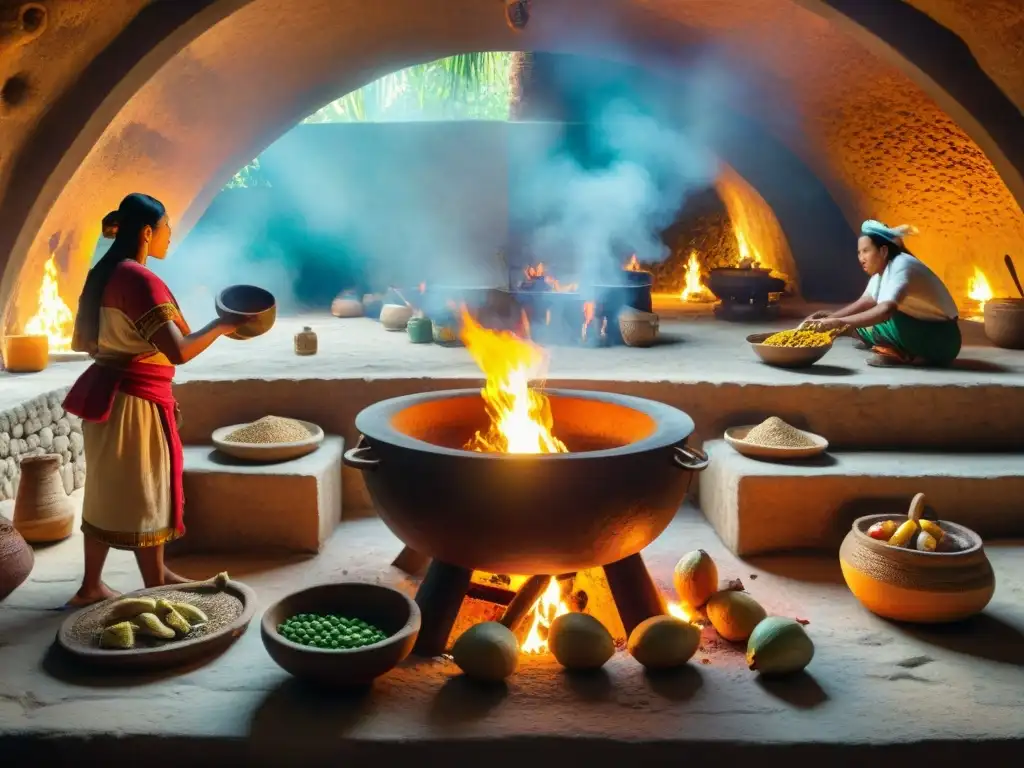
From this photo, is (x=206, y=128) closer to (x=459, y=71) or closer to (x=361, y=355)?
(x=361, y=355)

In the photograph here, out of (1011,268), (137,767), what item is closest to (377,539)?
(137,767)

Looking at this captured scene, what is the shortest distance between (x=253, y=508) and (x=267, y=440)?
1.14ft

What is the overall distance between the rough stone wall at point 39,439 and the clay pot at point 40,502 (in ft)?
0.55

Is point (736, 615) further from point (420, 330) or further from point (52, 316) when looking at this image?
point (52, 316)

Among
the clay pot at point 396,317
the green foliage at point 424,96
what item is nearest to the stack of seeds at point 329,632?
the clay pot at point 396,317

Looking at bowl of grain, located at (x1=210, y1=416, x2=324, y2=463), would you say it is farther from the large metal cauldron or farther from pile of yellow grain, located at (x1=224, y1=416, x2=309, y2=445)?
the large metal cauldron

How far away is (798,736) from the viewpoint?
238cm

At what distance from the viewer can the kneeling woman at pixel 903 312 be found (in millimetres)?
5031

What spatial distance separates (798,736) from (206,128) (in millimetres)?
6310

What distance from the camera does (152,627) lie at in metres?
2.78

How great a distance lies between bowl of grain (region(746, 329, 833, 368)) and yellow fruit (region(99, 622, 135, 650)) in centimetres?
360

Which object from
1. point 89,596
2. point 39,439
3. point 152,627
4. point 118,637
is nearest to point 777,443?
point 152,627

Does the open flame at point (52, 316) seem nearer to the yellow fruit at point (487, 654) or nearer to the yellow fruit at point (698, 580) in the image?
the yellow fruit at point (487, 654)

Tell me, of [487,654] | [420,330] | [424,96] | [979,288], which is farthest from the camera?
[424,96]
